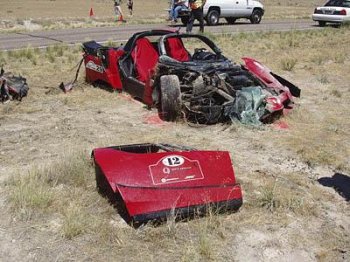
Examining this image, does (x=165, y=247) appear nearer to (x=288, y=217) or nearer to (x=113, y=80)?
(x=288, y=217)

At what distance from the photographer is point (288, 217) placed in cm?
469

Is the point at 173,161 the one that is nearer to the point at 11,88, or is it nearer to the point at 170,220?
the point at 170,220

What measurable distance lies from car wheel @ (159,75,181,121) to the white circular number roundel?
2.73 metres

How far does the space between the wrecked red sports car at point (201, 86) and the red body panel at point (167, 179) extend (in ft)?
8.40

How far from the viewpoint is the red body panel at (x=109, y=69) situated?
9.12 meters

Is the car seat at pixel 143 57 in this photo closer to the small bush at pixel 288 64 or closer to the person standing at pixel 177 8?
the small bush at pixel 288 64

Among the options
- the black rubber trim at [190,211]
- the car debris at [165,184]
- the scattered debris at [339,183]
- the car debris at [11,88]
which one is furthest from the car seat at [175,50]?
the black rubber trim at [190,211]

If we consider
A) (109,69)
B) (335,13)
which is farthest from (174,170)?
(335,13)

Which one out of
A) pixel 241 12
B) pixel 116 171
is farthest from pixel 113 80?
pixel 241 12

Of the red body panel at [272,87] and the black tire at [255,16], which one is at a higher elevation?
the red body panel at [272,87]

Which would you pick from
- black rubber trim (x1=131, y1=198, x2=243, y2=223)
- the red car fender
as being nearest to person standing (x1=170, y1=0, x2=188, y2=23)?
the red car fender

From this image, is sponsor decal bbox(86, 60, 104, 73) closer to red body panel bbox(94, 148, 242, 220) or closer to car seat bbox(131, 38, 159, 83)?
car seat bbox(131, 38, 159, 83)

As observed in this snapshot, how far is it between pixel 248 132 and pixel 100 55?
143 inches

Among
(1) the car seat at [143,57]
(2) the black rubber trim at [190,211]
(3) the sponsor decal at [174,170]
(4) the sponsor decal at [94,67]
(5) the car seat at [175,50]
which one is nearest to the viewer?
(2) the black rubber trim at [190,211]
